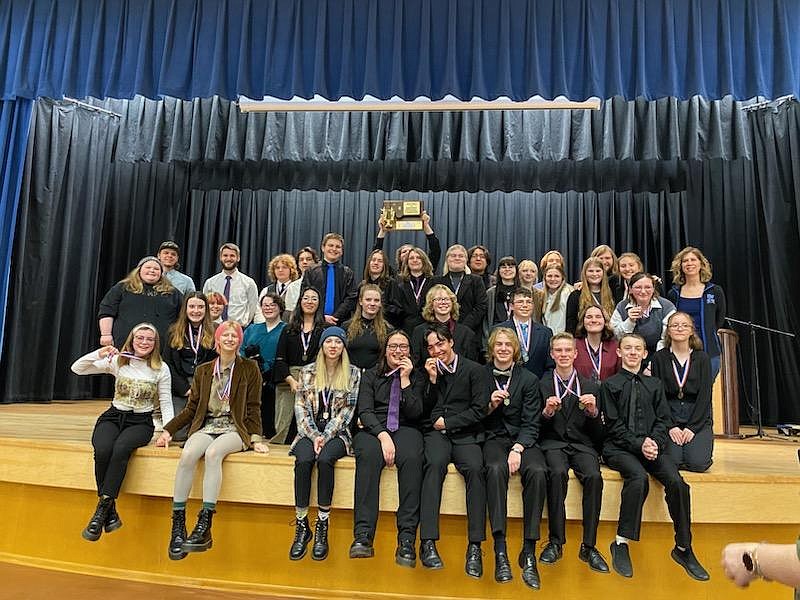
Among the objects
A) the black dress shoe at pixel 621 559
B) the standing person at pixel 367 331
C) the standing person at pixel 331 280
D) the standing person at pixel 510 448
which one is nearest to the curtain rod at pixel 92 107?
the standing person at pixel 331 280

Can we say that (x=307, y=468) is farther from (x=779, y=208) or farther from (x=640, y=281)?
(x=779, y=208)

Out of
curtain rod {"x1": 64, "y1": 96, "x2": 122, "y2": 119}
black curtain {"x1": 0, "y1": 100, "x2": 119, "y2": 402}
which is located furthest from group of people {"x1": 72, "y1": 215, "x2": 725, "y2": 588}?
curtain rod {"x1": 64, "y1": 96, "x2": 122, "y2": 119}

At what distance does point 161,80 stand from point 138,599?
406 cm

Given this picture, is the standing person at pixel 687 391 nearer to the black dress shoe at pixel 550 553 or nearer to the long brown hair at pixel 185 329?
the black dress shoe at pixel 550 553

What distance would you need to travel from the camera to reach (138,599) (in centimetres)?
336

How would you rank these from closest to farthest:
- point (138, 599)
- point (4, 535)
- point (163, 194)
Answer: point (138, 599) → point (4, 535) → point (163, 194)

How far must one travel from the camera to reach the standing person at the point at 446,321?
161 inches

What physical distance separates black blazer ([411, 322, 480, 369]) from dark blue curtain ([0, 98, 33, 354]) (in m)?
4.46

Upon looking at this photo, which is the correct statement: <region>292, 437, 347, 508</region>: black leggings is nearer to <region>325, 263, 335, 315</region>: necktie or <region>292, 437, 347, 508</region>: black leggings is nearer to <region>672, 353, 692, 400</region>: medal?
<region>325, 263, 335, 315</region>: necktie

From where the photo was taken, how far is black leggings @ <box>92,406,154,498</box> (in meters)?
3.53

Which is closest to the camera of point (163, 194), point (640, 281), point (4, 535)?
point (4, 535)

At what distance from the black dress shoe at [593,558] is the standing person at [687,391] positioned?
77 centimetres

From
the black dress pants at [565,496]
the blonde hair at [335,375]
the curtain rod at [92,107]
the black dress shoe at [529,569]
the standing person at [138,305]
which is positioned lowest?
the black dress shoe at [529,569]

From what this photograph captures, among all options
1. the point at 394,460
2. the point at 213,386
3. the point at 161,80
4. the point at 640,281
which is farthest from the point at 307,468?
the point at 161,80
